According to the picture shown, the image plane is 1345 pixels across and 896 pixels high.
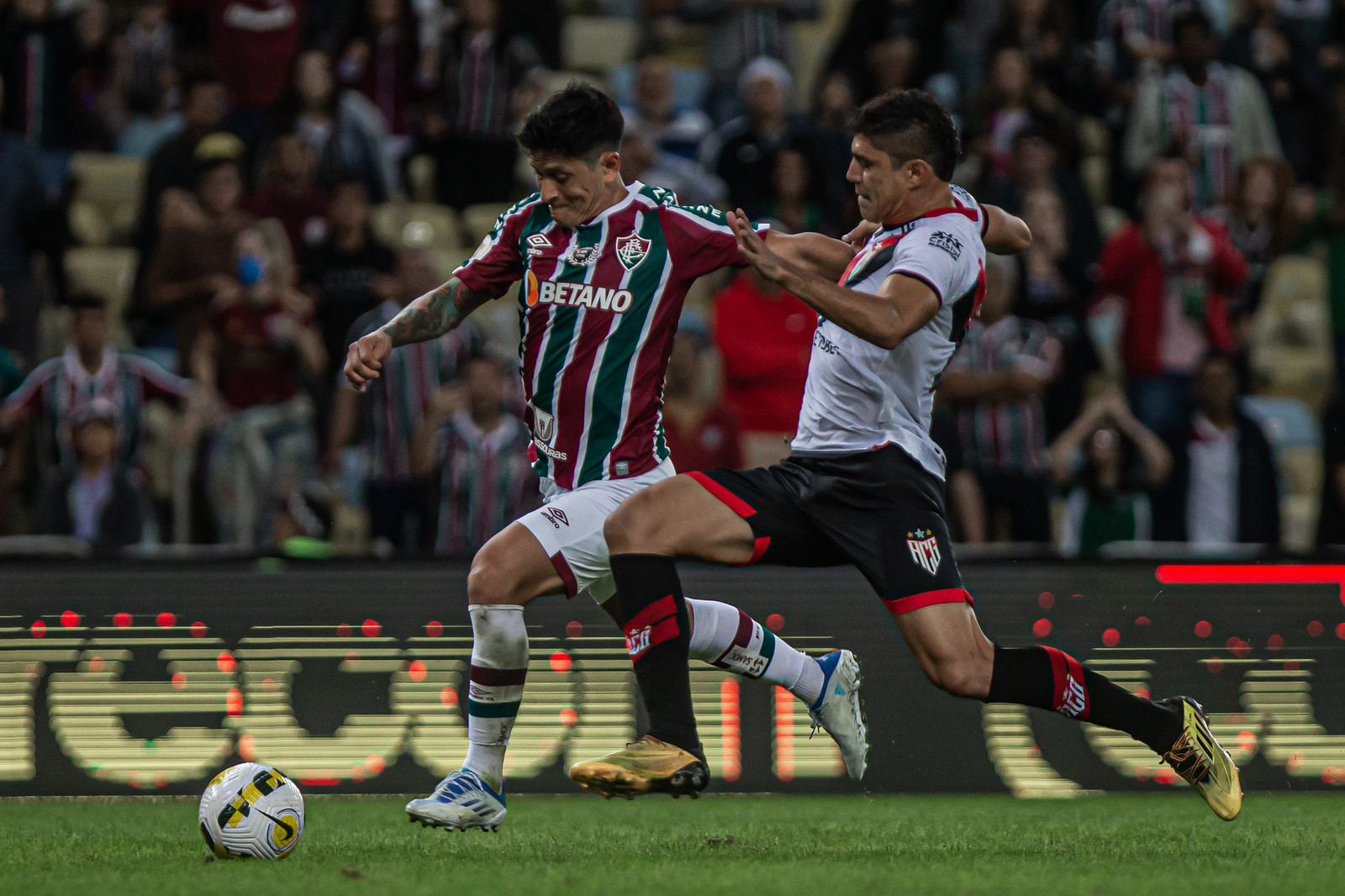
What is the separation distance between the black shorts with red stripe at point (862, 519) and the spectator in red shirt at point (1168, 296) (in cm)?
497

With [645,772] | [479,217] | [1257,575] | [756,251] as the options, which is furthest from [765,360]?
[645,772]

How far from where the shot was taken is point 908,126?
5.20 m

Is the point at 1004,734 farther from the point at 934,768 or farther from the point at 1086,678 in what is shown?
the point at 1086,678

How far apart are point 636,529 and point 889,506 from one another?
79 centimetres

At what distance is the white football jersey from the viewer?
17.0ft

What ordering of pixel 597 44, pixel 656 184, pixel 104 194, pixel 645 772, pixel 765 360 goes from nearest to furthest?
pixel 645 772, pixel 765 360, pixel 656 184, pixel 104 194, pixel 597 44

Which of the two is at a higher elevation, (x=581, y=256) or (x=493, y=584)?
(x=581, y=256)

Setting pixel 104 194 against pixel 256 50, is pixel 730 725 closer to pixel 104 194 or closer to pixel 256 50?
pixel 256 50

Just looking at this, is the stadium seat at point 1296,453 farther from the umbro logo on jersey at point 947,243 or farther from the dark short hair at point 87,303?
the dark short hair at point 87,303

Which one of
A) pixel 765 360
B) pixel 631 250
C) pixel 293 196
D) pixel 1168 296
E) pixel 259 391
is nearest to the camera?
pixel 631 250

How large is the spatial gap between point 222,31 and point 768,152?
4.11 m

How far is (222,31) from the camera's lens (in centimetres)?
1165

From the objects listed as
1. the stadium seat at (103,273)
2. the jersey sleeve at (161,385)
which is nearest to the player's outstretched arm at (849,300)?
the jersey sleeve at (161,385)

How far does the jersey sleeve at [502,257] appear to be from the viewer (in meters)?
5.71
